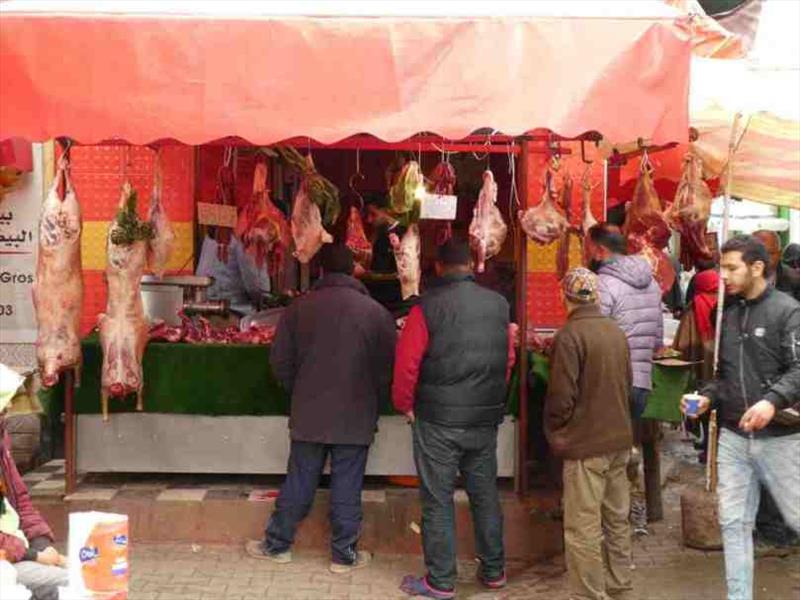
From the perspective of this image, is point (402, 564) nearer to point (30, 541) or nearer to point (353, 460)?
point (353, 460)

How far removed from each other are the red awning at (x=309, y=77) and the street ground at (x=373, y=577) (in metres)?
2.64

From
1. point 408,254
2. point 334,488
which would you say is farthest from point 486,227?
point 334,488

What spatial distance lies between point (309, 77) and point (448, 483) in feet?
7.64

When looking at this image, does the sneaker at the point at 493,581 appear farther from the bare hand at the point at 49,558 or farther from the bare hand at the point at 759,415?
the bare hand at the point at 49,558

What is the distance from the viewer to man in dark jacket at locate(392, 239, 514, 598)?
5.50m

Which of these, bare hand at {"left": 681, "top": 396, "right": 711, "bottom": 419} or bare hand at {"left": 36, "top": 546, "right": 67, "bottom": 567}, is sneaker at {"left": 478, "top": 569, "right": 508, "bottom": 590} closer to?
bare hand at {"left": 681, "top": 396, "right": 711, "bottom": 419}

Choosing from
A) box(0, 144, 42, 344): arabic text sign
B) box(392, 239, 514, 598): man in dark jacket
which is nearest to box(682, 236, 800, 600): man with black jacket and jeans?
box(392, 239, 514, 598): man in dark jacket

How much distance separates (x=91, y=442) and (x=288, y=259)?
8.58ft

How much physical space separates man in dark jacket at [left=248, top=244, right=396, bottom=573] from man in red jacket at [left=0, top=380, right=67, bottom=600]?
6.39 ft

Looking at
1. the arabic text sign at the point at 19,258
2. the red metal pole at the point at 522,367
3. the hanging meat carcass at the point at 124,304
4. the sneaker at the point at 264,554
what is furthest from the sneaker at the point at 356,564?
the arabic text sign at the point at 19,258

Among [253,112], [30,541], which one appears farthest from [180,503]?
[253,112]

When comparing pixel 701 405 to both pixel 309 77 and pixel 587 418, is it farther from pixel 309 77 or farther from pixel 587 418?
pixel 309 77

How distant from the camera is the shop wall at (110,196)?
7.95 metres

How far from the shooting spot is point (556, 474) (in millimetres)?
6711
